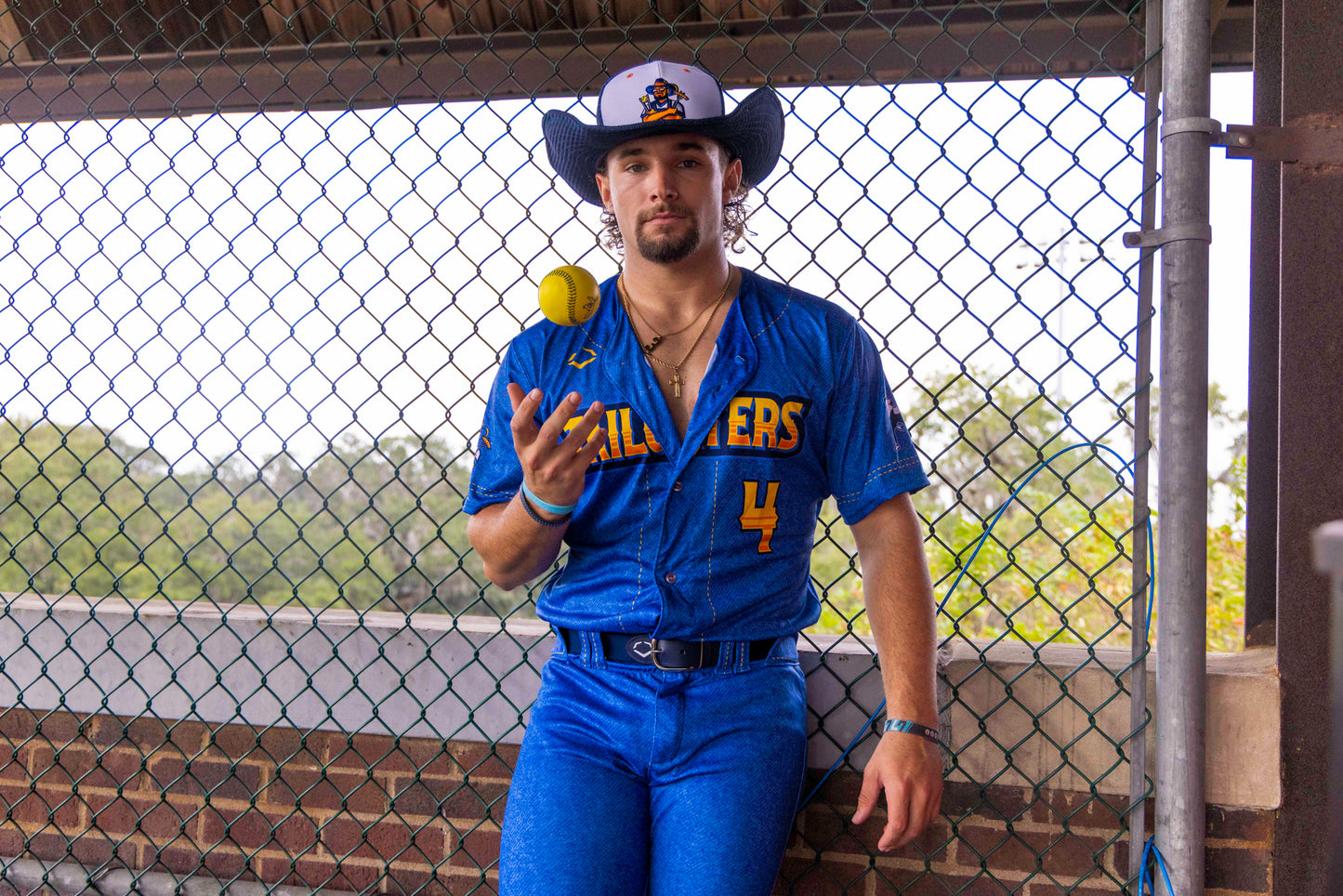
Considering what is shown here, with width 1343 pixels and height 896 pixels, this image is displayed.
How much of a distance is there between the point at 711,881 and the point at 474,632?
1.07 meters

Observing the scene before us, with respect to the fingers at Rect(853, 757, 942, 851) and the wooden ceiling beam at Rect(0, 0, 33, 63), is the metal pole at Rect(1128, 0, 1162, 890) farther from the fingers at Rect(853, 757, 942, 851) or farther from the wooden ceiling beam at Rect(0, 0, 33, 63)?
the wooden ceiling beam at Rect(0, 0, 33, 63)

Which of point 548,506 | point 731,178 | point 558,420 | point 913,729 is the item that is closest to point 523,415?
point 558,420

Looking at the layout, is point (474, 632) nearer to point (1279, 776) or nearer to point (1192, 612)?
point (1192, 612)

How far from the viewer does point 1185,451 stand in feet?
6.63

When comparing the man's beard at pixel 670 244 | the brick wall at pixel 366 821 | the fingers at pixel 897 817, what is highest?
the man's beard at pixel 670 244

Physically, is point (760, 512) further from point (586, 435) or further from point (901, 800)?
point (901, 800)

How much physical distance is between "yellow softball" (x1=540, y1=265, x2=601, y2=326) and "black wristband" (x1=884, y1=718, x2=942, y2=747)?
1.20 m

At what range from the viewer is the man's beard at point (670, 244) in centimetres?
221

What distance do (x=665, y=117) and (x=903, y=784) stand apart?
A: 1651 millimetres

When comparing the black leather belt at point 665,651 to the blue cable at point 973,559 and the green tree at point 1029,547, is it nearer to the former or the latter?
the blue cable at point 973,559

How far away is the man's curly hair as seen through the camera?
2.66 meters

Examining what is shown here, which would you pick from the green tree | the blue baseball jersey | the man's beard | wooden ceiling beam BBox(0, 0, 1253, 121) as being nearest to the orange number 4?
the blue baseball jersey

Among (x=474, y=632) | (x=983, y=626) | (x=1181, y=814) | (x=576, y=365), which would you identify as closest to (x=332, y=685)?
(x=474, y=632)

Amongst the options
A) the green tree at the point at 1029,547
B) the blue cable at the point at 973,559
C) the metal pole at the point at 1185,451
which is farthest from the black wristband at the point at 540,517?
the green tree at the point at 1029,547
